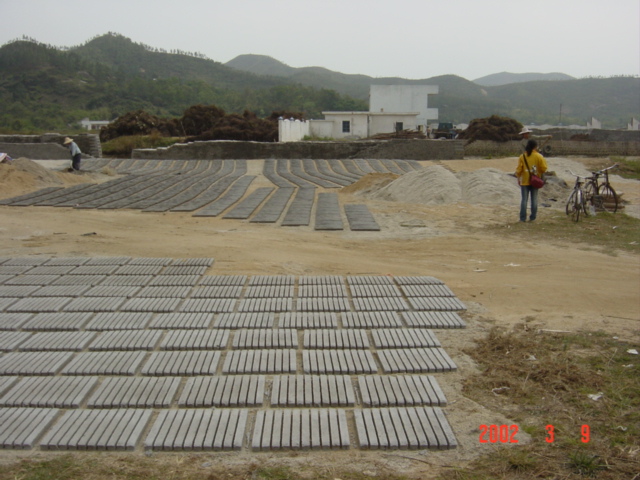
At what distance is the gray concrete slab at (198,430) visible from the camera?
2748 millimetres

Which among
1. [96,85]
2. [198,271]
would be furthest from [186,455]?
[96,85]

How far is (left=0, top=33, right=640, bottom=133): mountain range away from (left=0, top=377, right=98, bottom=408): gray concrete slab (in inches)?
1456

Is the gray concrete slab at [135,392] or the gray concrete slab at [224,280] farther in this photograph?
the gray concrete slab at [224,280]

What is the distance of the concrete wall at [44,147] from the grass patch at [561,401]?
728 inches

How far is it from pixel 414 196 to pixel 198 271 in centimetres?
609

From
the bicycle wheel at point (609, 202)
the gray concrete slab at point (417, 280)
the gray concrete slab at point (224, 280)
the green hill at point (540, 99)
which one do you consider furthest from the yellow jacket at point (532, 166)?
the green hill at point (540, 99)

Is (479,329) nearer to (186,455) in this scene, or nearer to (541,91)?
(186,455)

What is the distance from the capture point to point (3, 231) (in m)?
8.08

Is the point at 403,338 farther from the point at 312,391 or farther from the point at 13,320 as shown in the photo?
the point at 13,320

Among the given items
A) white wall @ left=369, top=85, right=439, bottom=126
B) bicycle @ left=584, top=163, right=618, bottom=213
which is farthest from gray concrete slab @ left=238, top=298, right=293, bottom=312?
white wall @ left=369, top=85, right=439, bottom=126

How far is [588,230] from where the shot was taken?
8227mm

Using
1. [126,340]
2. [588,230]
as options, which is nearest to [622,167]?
[588,230]

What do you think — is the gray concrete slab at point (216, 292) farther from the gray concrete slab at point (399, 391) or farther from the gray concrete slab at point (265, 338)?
the gray concrete slab at point (399, 391)

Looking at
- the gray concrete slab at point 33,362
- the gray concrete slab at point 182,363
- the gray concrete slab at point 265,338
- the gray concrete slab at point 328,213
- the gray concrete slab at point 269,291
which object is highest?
the gray concrete slab at point 328,213
